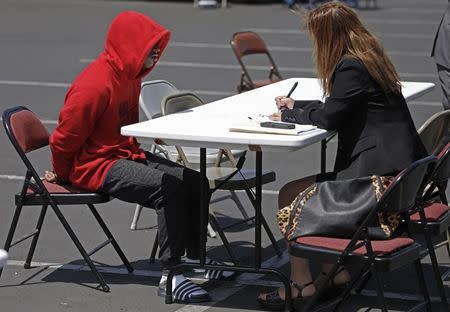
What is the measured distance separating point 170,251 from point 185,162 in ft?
3.20

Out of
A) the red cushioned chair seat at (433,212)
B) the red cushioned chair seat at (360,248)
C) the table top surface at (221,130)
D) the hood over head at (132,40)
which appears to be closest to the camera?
the red cushioned chair seat at (360,248)

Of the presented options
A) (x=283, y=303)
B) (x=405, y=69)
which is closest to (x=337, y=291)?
(x=283, y=303)

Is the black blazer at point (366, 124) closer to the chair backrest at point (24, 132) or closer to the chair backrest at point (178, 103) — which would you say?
the chair backrest at point (178, 103)

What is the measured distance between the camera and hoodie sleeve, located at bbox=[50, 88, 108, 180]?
5.75 meters

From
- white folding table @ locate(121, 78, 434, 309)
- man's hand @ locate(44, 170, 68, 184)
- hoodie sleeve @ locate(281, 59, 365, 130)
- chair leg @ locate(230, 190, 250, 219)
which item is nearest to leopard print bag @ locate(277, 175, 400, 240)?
white folding table @ locate(121, 78, 434, 309)

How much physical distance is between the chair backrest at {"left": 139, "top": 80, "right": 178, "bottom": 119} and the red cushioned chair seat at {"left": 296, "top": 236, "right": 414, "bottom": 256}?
234cm

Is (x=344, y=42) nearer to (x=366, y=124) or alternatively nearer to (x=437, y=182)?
(x=366, y=124)

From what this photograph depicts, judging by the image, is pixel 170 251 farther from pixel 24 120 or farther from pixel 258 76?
pixel 258 76

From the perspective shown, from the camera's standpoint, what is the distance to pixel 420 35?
65.4ft

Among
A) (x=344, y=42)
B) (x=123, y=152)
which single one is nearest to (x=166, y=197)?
(x=123, y=152)

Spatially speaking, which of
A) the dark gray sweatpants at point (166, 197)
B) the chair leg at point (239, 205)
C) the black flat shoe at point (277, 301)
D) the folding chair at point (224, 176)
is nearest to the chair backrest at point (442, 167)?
the black flat shoe at point (277, 301)

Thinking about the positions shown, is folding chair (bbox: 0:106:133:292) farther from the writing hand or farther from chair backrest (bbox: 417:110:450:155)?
chair backrest (bbox: 417:110:450:155)

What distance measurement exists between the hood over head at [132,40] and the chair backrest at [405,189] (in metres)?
1.66

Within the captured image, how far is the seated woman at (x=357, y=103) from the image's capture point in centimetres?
538
